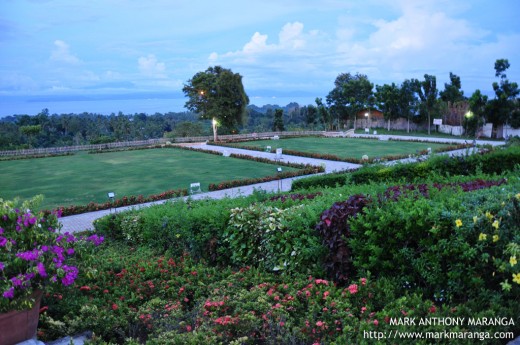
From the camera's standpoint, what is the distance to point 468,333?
2410 mm

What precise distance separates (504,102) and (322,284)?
124 ft

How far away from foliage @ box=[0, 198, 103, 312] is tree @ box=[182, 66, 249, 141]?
115ft

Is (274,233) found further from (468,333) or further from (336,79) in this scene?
(336,79)

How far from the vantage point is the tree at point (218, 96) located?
38.9 metres

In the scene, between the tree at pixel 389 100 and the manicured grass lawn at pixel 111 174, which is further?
the tree at pixel 389 100

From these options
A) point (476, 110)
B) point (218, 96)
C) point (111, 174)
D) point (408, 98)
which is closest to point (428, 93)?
point (408, 98)

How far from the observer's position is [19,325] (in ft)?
9.03

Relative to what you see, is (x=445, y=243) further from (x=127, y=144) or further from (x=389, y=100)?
(x=389, y=100)

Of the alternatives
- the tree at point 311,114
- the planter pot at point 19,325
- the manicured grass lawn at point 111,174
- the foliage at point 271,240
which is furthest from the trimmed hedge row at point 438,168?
the tree at point 311,114

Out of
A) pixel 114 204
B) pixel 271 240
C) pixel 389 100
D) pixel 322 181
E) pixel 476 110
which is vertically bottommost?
pixel 114 204

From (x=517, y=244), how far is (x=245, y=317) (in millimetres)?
1825

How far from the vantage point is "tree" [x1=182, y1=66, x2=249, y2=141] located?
38938mm

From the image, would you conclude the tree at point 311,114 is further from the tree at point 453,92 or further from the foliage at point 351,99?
the tree at point 453,92

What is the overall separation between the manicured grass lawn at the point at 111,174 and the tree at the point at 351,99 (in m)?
26.0
